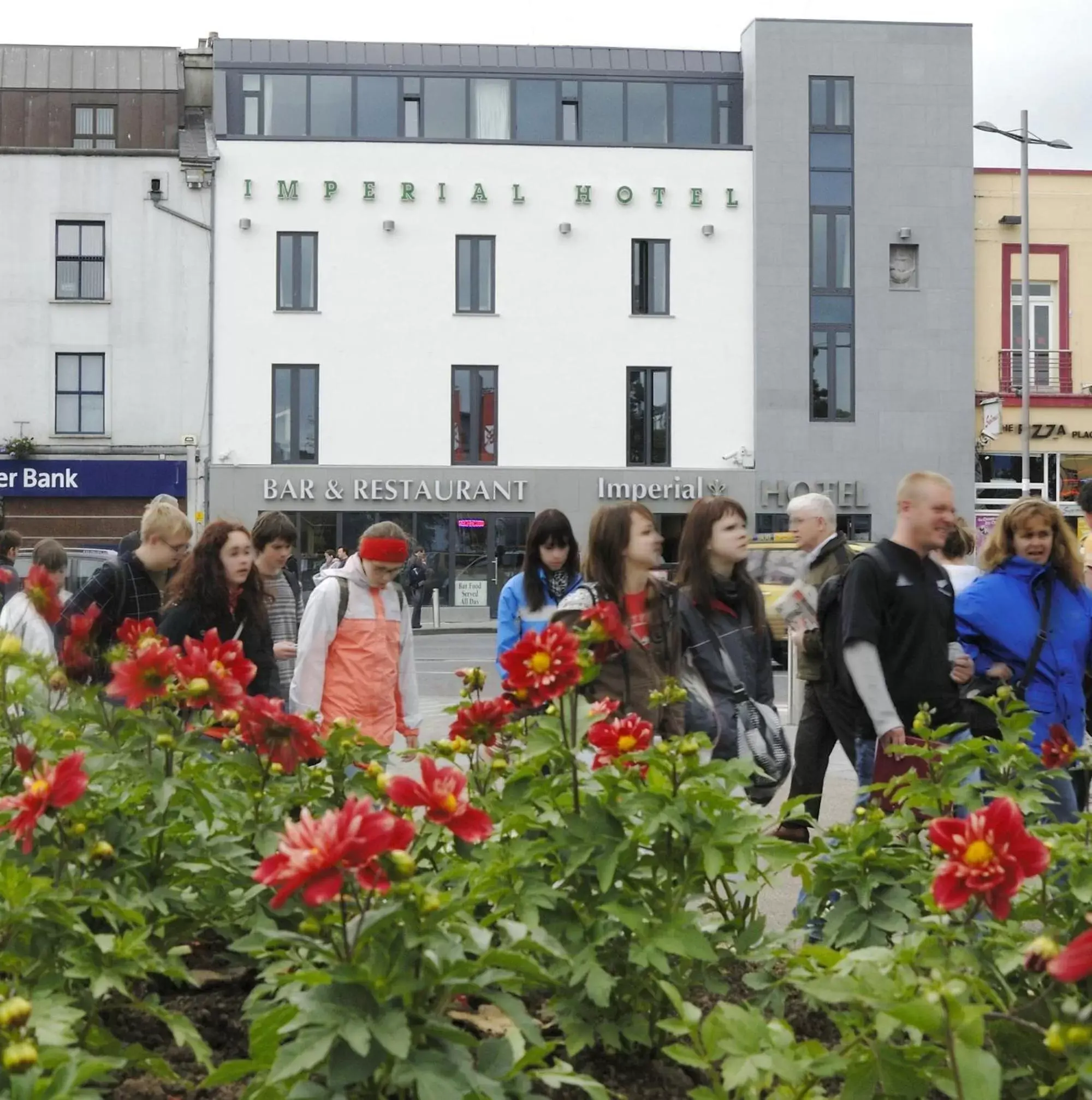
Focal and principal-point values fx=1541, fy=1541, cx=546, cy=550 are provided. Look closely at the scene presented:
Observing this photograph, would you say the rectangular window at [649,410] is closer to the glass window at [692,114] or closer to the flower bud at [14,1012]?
the glass window at [692,114]

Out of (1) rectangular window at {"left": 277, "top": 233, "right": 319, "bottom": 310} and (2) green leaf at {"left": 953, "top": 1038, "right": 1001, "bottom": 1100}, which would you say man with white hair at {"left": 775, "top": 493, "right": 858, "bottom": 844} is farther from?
(1) rectangular window at {"left": 277, "top": 233, "right": 319, "bottom": 310}

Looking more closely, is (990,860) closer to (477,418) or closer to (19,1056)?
(19,1056)

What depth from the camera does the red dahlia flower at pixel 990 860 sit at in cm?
231

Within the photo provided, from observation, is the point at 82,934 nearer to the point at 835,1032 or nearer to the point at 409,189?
the point at 835,1032

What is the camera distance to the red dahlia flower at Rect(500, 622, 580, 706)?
3.08 meters

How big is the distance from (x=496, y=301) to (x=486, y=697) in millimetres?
20012

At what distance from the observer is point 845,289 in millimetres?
34812

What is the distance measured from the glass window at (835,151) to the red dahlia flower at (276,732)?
1307 inches

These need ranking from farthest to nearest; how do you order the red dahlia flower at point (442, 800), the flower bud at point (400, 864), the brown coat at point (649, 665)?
the brown coat at point (649, 665) < the red dahlia flower at point (442, 800) < the flower bud at point (400, 864)

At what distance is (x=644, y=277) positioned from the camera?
3459cm

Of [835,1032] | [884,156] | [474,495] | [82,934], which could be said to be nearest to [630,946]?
[835,1032]

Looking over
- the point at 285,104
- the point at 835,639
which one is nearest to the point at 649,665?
the point at 835,639

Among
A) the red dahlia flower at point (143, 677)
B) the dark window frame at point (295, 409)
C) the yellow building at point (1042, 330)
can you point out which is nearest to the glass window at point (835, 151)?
the yellow building at point (1042, 330)

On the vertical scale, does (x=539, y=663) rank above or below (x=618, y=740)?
above
